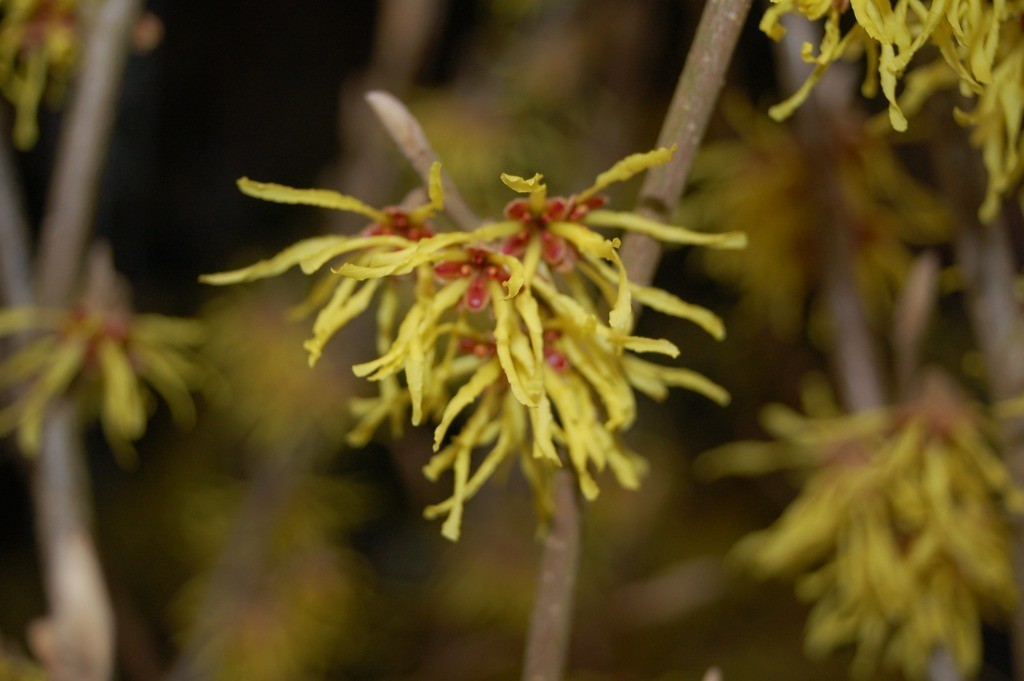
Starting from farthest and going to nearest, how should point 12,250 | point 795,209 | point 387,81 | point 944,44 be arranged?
point 387,81 < point 795,209 < point 12,250 < point 944,44

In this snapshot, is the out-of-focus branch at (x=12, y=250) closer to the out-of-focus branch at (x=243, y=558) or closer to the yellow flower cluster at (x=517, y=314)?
the yellow flower cluster at (x=517, y=314)

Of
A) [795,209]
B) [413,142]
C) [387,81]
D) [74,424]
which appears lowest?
[74,424]

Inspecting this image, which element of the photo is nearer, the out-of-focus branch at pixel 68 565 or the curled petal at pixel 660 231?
the curled petal at pixel 660 231

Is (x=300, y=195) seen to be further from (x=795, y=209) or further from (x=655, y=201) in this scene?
(x=795, y=209)

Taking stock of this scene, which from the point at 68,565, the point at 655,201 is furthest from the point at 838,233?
the point at 68,565

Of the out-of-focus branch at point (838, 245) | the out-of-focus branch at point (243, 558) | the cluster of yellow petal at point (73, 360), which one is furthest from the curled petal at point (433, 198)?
the out-of-focus branch at point (243, 558)

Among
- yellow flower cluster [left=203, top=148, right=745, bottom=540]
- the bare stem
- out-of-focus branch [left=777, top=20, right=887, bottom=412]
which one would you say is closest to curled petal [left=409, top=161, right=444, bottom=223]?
yellow flower cluster [left=203, top=148, right=745, bottom=540]
